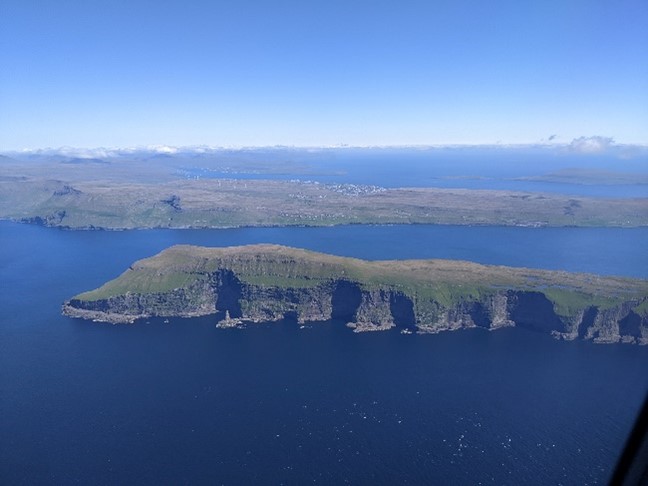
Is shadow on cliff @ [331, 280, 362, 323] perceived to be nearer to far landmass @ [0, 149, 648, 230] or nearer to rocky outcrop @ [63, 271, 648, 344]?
rocky outcrop @ [63, 271, 648, 344]

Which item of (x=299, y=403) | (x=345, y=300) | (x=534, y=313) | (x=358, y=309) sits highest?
(x=345, y=300)

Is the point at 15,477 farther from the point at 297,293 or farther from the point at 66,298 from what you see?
the point at 66,298

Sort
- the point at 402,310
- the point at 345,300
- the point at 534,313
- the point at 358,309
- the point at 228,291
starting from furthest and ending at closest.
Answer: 1. the point at 228,291
2. the point at 345,300
3. the point at 358,309
4. the point at 402,310
5. the point at 534,313

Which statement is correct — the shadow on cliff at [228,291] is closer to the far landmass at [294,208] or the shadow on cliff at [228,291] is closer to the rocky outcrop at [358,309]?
the rocky outcrop at [358,309]

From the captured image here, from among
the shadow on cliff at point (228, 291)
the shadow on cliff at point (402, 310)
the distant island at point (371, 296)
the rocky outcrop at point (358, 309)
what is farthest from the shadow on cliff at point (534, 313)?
the shadow on cliff at point (228, 291)

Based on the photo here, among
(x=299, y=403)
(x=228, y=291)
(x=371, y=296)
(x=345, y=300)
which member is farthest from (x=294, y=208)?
(x=299, y=403)

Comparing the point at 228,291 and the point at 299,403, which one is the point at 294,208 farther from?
the point at 299,403
